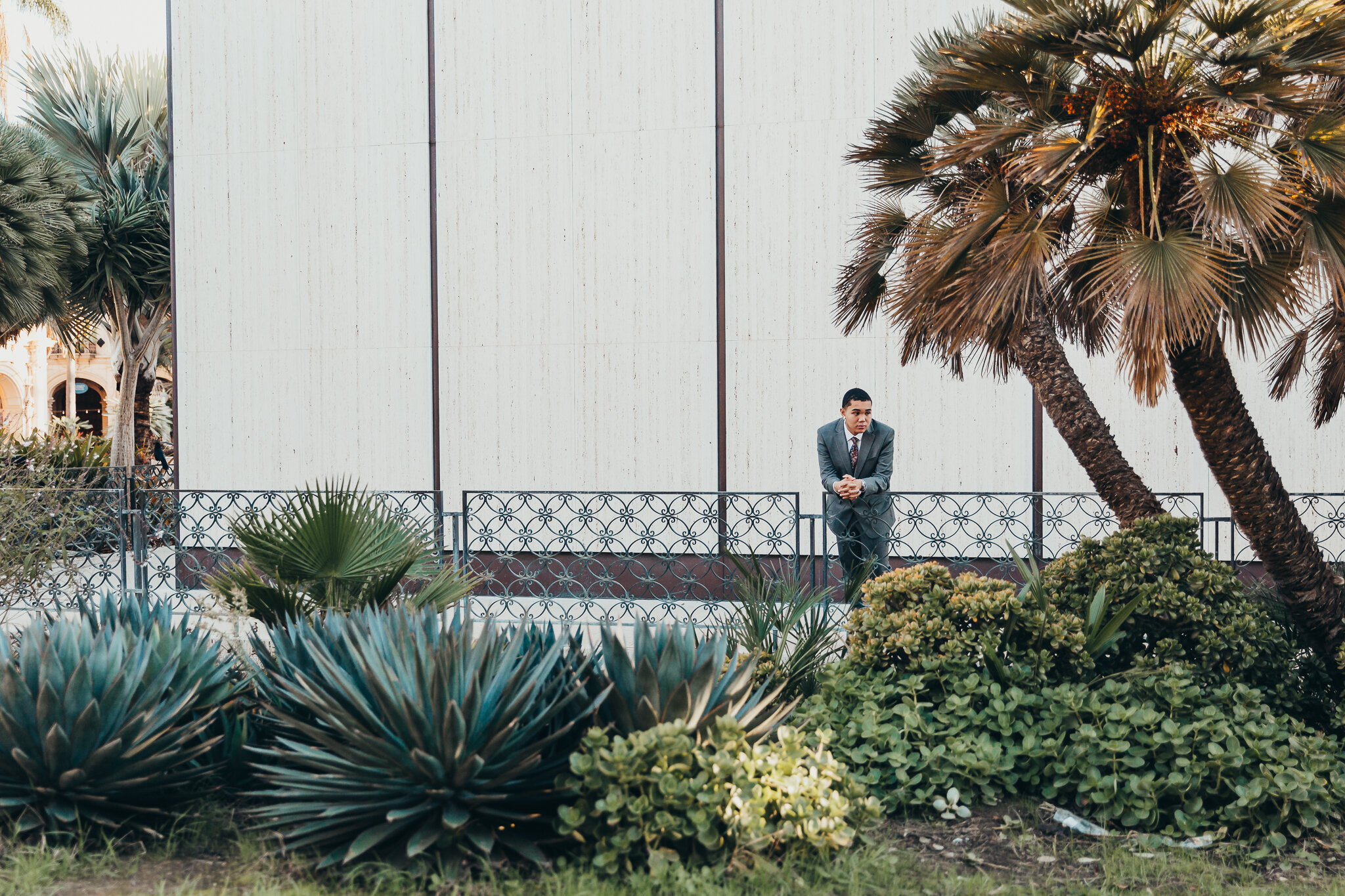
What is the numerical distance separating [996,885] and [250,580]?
3317 millimetres

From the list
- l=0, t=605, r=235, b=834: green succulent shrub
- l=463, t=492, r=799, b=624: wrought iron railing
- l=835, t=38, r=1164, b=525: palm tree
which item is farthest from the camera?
l=463, t=492, r=799, b=624: wrought iron railing

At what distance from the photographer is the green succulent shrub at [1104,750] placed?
3.63 meters

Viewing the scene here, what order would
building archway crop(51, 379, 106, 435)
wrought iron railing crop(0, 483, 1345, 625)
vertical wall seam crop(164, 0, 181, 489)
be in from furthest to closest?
building archway crop(51, 379, 106, 435) < vertical wall seam crop(164, 0, 181, 489) < wrought iron railing crop(0, 483, 1345, 625)

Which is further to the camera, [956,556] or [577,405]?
[577,405]

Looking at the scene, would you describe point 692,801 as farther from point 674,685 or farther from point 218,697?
point 218,697

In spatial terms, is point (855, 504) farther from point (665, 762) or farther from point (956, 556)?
point (665, 762)

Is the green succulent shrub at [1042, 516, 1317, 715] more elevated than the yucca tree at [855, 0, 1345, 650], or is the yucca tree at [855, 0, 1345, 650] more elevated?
the yucca tree at [855, 0, 1345, 650]

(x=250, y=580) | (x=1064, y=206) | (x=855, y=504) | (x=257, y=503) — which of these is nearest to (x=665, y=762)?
(x=250, y=580)

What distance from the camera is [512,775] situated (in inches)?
121

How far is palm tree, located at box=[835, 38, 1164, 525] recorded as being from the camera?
15.8 ft

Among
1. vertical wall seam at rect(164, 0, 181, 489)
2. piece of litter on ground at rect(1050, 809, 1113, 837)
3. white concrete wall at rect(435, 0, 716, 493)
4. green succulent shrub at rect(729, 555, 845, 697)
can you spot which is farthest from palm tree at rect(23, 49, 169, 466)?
piece of litter on ground at rect(1050, 809, 1113, 837)

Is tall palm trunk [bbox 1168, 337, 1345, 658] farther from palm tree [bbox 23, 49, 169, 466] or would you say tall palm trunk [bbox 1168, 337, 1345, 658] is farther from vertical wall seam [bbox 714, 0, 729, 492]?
palm tree [bbox 23, 49, 169, 466]

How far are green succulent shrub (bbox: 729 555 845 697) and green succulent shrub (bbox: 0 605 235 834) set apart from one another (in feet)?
7.52

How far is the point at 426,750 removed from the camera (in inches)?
120
